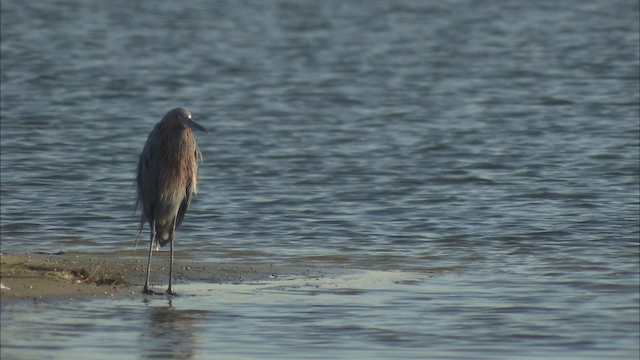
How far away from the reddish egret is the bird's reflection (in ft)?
3.65

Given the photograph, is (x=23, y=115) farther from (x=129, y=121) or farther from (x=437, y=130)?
(x=437, y=130)

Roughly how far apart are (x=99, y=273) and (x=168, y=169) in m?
0.92

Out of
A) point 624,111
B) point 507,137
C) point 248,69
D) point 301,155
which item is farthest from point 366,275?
point 248,69

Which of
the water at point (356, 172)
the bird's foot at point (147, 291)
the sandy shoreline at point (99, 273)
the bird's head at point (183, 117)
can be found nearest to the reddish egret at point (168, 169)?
the bird's head at point (183, 117)

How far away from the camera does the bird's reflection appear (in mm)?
7961

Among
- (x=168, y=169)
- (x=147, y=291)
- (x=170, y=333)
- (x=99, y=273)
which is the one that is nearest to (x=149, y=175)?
(x=168, y=169)

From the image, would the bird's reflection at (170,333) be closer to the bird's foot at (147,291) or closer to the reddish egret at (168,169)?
the bird's foot at (147,291)

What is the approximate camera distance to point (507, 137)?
63.4 ft

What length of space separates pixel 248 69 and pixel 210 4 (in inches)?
506

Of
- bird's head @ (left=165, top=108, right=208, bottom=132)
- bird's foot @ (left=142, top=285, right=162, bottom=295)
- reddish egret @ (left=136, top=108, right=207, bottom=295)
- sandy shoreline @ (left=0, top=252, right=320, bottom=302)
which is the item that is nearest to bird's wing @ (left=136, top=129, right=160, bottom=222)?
reddish egret @ (left=136, top=108, right=207, bottom=295)

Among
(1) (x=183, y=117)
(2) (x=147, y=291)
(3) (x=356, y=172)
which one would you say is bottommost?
(3) (x=356, y=172)

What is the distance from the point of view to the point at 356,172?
1658 cm

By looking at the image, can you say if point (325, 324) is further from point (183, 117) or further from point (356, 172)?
point (356, 172)

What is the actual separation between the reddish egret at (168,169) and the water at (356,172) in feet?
2.80
